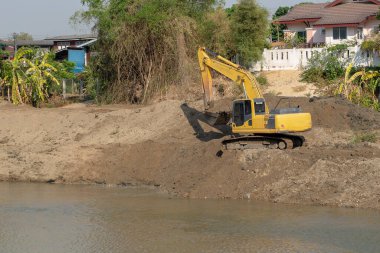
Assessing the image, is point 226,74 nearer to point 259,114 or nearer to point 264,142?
point 259,114

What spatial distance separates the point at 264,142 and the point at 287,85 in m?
10.1

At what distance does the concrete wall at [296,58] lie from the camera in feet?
117

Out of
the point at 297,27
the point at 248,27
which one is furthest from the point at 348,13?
the point at 248,27

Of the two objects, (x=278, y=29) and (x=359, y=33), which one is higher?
(x=278, y=29)

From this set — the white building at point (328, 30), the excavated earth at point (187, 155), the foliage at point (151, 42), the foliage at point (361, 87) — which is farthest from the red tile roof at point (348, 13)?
the excavated earth at point (187, 155)

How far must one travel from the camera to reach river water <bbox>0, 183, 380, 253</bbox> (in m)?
17.2

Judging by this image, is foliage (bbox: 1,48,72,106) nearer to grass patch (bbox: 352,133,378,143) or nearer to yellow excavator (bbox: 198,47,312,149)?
yellow excavator (bbox: 198,47,312,149)

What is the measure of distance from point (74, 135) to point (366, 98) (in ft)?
39.5

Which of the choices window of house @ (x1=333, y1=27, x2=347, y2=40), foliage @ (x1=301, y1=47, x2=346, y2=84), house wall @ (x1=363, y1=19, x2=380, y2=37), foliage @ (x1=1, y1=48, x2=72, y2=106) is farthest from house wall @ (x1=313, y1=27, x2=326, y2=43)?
foliage @ (x1=1, y1=48, x2=72, y2=106)

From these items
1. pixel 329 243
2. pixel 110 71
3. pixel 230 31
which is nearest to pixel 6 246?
pixel 329 243

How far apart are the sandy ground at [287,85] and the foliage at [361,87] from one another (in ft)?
5.47

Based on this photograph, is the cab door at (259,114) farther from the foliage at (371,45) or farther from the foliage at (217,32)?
the foliage at (217,32)

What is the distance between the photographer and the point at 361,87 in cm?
3266

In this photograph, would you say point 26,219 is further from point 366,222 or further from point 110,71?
point 110,71
